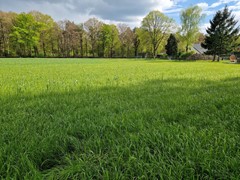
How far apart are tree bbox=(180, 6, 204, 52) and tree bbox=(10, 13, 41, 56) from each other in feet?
160

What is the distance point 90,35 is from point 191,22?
37.9 metres

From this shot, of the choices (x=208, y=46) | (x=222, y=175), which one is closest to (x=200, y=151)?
(x=222, y=175)

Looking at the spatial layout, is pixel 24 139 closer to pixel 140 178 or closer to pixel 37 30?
pixel 140 178

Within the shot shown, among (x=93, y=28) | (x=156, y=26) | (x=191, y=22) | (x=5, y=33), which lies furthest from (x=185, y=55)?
(x=5, y=33)

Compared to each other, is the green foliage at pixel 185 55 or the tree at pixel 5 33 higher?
the tree at pixel 5 33

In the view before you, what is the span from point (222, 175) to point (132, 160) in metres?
0.78

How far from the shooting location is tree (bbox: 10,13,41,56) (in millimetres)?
57219

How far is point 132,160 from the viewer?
167 cm

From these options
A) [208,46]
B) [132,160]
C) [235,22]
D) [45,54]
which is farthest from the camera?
[45,54]

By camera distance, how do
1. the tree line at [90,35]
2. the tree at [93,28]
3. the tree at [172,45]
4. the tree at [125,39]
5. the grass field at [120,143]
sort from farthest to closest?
1. the tree at [125,39]
2. the tree at [93,28]
3. the tree at [172,45]
4. the tree line at [90,35]
5. the grass field at [120,143]

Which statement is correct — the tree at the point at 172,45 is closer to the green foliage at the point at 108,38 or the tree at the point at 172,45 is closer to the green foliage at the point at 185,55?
the green foliage at the point at 185,55

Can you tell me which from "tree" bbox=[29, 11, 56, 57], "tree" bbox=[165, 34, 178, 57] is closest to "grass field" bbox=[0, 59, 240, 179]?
"tree" bbox=[165, 34, 178, 57]

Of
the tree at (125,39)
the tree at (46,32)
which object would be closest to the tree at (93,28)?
the tree at (125,39)

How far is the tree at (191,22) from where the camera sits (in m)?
49.0
